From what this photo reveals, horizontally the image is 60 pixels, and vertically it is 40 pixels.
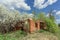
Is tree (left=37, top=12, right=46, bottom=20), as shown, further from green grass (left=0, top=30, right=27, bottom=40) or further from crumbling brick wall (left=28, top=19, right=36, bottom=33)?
green grass (left=0, top=30, right=27, bottom=40)

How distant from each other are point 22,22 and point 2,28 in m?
2.27

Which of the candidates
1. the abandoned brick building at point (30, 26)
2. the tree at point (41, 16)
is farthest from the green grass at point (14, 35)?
the tree at point (41, 16)

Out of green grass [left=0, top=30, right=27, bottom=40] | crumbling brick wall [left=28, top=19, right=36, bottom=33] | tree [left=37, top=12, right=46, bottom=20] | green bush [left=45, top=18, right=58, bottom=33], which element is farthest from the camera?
tree [left=37, top=12, right=46, bottom=20]

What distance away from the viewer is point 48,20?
2062 centimetres

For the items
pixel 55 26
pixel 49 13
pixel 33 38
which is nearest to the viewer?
pixel 33 38

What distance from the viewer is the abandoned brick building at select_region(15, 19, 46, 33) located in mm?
18000

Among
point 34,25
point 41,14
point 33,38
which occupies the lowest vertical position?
point 33,38

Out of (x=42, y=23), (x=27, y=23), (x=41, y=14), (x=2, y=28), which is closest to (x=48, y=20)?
(x=42, y=23)

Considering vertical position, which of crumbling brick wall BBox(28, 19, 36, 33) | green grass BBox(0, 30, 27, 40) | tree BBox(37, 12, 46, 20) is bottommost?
green grass BBox(0, 30, 27, 40)

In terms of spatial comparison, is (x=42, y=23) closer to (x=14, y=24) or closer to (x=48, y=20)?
(x=48, y=20)

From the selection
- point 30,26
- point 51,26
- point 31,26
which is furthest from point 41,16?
point 30,26

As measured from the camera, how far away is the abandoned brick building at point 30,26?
59.1 feet

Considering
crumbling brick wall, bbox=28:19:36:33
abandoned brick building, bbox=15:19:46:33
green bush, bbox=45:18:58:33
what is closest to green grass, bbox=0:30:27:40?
abandoned brick building, bbox=15:19:46:33

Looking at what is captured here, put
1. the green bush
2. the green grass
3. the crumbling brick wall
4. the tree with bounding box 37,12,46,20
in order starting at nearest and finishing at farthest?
the green grass, the crumbling brick wall, the green bush, the tree with bounding box 37,12,46,20
